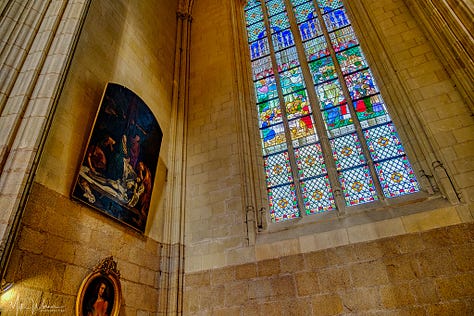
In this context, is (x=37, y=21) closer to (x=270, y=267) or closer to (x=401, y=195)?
(x=270, y=267)

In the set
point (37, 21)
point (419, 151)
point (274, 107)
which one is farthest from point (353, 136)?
point (37, 21)

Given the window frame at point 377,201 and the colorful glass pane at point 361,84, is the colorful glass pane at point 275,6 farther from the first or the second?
the colorful glass pane at point 361,84

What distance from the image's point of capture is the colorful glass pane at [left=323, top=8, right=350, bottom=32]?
6.72m

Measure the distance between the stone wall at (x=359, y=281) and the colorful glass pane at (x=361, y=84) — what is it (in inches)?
103

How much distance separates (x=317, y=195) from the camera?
5.11m

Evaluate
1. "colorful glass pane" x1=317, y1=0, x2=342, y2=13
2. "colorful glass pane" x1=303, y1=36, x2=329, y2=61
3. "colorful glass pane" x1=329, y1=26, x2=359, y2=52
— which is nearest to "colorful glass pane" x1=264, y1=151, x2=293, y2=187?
"colorful glass pane" x1=303, y1=36, x2=329, y2=61

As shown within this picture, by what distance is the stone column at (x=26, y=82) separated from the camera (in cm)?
286

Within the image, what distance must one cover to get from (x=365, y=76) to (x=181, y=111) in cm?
360

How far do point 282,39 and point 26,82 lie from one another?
5273 millimetres

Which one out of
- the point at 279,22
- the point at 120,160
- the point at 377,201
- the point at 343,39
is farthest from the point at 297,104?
the point at 120,160

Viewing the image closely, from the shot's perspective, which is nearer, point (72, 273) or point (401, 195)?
point (72, 273)

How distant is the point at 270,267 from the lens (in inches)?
182

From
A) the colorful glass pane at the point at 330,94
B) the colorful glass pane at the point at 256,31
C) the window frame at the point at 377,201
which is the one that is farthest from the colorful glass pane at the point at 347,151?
the colorful glass pane at the point at 256,31

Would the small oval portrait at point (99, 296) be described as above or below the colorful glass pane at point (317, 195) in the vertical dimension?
below
